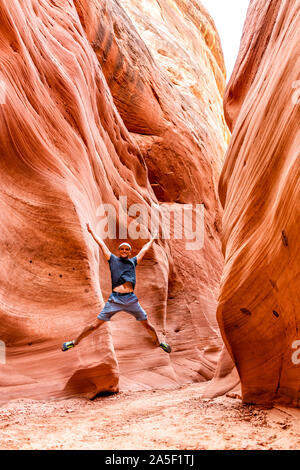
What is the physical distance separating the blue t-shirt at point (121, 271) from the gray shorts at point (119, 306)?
0.17m

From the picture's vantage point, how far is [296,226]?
389 centimetres

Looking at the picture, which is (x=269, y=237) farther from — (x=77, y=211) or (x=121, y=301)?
(x=77, y=211)

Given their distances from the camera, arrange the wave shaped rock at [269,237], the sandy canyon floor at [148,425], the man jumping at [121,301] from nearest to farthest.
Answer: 1. the sandy canyon floor at [148,425]
2. the wave shaped rock at [269,237]
3. the man jumping at [121,301]

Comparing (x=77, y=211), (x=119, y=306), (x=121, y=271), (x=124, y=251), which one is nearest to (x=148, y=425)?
(x=119, y=306)

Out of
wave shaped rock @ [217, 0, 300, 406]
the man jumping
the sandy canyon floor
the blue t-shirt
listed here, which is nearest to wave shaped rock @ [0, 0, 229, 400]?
the sandy canyon floor

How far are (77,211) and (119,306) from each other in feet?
6.42

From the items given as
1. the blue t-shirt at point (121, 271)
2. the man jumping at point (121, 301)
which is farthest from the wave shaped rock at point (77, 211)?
the blue t-shirt at point (121, 271)

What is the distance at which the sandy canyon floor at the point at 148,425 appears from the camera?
3088mm

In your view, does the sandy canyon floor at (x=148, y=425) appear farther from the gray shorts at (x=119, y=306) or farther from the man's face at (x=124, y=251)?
the man's face at (x=124, y=251)

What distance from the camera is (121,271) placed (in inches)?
218

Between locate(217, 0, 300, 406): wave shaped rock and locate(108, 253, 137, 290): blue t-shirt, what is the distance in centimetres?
119

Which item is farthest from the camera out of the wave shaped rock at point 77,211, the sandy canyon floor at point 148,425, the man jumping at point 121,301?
the wave shaped rock at point 77,211

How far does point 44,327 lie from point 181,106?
12369 mm
